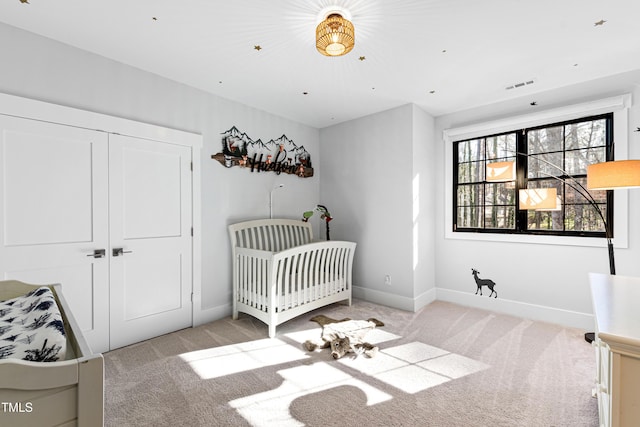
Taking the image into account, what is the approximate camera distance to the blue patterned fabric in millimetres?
860

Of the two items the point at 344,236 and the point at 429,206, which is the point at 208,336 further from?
the point at 429,206

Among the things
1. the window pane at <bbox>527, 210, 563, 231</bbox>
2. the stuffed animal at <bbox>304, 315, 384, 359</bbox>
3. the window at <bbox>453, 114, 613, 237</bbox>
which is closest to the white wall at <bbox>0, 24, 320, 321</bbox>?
the stuffed animal at <bbox>304, 315, 384, 359</bbox>

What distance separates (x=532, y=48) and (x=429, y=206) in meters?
1.87

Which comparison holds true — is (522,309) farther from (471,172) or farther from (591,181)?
(591,181)

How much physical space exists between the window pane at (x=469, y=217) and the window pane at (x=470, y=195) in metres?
0.06

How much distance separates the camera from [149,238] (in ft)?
8.47

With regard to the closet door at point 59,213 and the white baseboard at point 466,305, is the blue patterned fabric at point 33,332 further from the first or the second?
the white baseboard at point 466,305

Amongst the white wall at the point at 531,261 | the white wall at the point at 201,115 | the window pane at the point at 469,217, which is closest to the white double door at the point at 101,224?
the white wall at the point at 201,115

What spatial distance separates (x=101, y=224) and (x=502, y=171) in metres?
3.82

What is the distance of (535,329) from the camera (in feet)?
9.16

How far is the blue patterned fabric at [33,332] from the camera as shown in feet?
2.82

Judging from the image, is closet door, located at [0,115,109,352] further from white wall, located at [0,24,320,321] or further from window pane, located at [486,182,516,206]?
window pane, located at [486,182,516,206]

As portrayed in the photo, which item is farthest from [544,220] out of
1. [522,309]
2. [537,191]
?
[522,309]

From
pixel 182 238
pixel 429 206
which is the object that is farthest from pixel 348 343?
pixel 429 206
